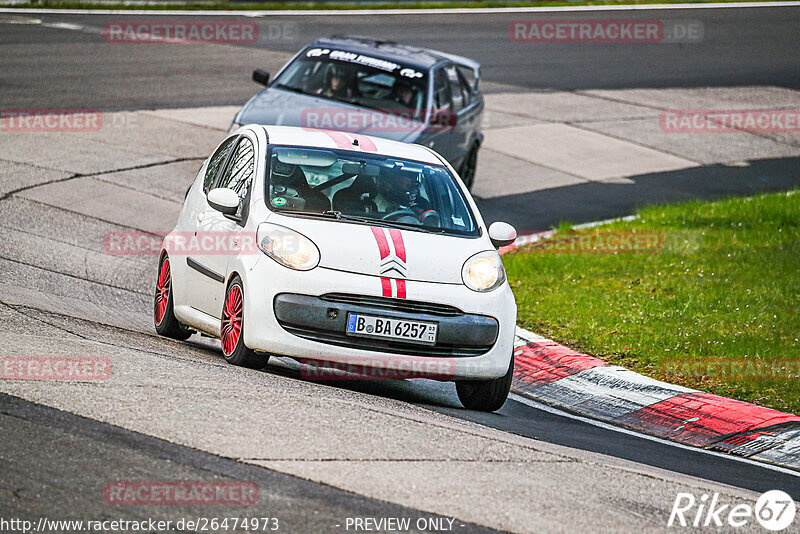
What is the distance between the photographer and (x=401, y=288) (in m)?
7.01

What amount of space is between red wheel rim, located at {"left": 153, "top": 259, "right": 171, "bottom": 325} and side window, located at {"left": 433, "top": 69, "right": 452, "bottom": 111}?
19.8 ft

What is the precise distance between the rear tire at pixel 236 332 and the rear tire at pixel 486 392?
4.29ft

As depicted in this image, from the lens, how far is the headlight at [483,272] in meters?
7.30

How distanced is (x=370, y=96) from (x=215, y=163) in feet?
17.7

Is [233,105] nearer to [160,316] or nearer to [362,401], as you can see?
[160,316]

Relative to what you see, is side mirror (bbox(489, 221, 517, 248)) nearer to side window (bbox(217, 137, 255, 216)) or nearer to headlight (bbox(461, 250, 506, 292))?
headlight (bbox(461, 250, 506, 292))

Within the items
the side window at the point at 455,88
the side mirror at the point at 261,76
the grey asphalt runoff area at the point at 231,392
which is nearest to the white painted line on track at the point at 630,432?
the grey asphalt runoff area at the point at 231,392

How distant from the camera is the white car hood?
7090mm
